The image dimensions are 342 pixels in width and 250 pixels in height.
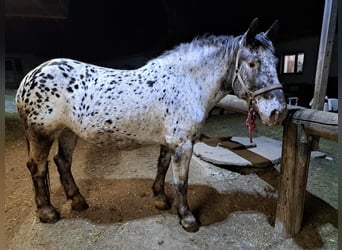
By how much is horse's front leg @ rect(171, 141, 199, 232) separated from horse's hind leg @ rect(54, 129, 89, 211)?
31.0 inches

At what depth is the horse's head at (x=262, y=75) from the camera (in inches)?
61.4

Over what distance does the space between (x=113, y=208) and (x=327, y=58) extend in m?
2.67

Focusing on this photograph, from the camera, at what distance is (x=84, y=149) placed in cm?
340

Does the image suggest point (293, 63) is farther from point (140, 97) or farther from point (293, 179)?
point (140, 97)

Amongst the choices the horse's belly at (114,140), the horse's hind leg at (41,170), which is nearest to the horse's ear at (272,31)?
the horse's belly at (114,140)

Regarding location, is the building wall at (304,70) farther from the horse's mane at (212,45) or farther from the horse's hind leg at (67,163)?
the horse's hind leg at (67,163)

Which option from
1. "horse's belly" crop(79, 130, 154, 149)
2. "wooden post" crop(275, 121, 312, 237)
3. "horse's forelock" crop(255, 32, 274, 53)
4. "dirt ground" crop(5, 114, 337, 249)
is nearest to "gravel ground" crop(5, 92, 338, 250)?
"dirt ground" crop(5, 114, 337, 249)

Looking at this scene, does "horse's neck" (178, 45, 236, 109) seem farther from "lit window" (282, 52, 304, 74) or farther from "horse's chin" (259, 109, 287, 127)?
"lit window" (282, 52, 304, 74)

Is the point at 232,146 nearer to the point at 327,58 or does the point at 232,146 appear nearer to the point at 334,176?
the point at 334,176

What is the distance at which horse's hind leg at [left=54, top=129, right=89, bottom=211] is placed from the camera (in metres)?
2.01

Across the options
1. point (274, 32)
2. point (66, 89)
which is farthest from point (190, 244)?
point (274, 32)

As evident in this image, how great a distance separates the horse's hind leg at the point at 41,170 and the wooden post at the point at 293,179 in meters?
1.65

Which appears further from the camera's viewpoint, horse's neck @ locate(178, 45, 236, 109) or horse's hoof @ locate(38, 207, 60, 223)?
horse's hoof @ locate(38, 207, 60, 223)

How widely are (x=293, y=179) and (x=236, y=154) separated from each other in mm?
1207
